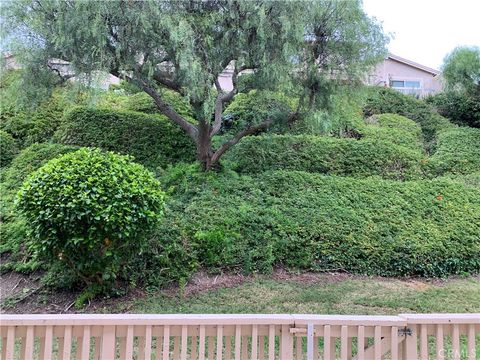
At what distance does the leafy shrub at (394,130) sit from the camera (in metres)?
9.62

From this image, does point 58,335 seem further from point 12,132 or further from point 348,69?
point 12,132

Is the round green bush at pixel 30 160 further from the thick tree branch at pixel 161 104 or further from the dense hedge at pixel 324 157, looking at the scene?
the dense hedge at pixel 324 157

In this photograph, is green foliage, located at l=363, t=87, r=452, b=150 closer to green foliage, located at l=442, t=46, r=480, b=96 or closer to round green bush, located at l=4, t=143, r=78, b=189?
green foliage, located at l=442, t=46, r=480, b=96

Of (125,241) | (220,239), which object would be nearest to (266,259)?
(220,239)

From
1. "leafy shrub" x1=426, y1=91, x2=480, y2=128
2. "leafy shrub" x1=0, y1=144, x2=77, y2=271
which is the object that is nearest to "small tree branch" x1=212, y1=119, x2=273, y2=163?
"leafy shrub" x1=0, y1=144, x2=77, y2=271

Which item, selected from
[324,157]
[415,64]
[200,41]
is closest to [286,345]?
[200,41]

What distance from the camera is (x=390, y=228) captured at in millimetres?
5836

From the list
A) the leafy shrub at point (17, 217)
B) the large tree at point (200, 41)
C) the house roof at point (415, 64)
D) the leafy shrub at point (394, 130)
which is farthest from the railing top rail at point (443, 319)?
the house roof at point (415, 64)

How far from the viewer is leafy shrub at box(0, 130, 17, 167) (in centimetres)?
759

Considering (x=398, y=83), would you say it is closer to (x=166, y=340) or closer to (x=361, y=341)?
(x=361, y=341)

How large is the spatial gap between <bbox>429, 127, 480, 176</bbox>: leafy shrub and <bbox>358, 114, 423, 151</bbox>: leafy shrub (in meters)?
0.63

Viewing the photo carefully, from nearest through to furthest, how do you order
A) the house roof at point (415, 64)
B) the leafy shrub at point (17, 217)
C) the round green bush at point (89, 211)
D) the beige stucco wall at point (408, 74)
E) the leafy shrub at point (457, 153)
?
the round green bush at point (89, 211)
the leafy shrub at point (17, 217)
the leafy shrub at point (457, 153)
the house roof at point (415, 64)
the beige stucco wall at point (408, 74)

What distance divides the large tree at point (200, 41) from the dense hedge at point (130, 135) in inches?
66.5

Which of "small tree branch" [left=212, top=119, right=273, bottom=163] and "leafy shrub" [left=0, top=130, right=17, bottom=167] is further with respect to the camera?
"leafy shrub" [left=0, top=130, right=17, bottom=167]
